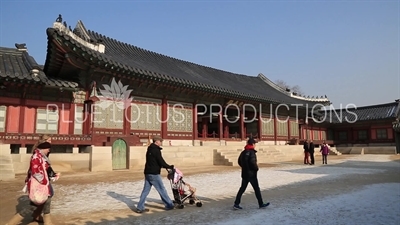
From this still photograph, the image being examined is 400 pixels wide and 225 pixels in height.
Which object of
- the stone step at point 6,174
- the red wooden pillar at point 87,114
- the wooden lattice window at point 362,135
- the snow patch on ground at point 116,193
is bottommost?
the snow patch on ground at point 116,193

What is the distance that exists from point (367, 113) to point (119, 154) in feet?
126

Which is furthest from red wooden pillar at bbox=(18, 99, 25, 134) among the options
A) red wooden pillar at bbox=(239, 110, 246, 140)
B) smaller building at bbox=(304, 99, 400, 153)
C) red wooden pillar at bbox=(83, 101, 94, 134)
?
smaller building at bbox=(304, 99, 400, 153)

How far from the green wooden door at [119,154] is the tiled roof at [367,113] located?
3304cm

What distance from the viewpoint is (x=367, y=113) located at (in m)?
41.8

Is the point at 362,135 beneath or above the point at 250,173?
above

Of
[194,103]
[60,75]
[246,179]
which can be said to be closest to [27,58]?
[60,75]

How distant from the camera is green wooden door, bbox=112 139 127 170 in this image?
50.2 feet

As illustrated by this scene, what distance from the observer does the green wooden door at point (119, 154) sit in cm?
1531

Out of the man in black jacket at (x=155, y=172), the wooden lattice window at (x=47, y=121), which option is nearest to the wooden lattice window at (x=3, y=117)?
the wooden lattice window at (x=47, y=121)

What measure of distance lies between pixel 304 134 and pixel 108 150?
26.4 metres

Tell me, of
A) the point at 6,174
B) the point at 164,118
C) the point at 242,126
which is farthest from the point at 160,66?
the point at 6,174

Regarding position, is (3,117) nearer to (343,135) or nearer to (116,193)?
(116,193)

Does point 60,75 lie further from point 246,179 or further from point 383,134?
point 383,134

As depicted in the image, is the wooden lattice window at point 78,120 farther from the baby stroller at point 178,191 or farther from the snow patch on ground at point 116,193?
the baby stroller at point 178,191
